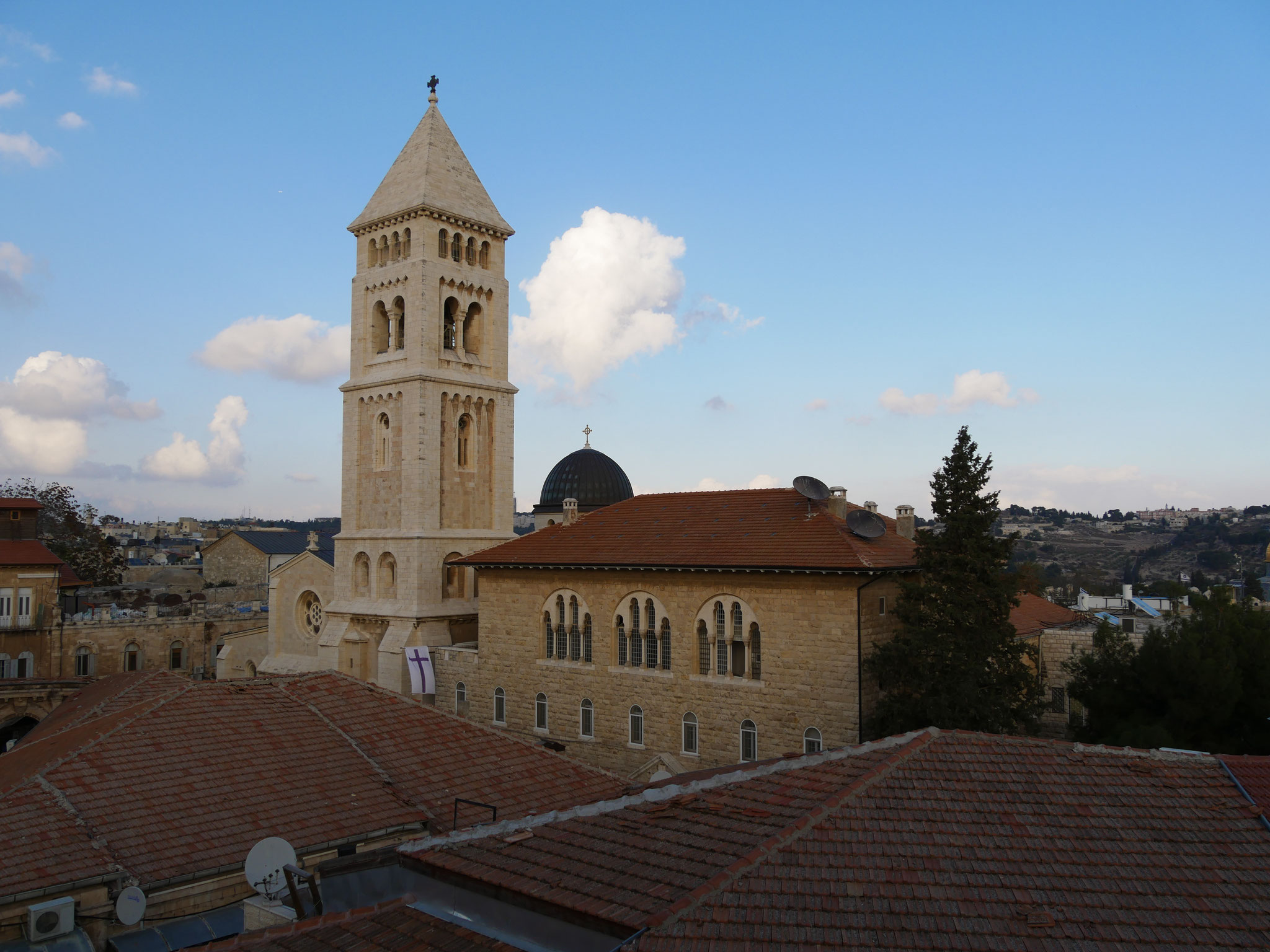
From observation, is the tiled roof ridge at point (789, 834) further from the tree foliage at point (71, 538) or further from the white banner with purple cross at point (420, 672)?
the tree foliage at point (71, 538)

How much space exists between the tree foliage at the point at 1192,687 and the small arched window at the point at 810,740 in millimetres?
6839

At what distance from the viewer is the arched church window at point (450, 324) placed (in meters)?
36.2

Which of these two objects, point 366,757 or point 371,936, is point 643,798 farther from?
point 366,757

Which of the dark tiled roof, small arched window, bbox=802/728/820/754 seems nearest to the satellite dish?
small arched window, bbox=802/728/820/754

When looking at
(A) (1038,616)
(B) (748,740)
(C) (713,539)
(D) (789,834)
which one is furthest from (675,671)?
(D) (789,834)

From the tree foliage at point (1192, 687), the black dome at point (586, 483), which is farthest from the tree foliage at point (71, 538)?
the tree foliage at point (1192, 687)

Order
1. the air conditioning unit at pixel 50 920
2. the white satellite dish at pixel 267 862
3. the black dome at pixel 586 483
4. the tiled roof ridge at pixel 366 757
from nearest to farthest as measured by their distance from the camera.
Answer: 1. the white satellite dish at pixel 267 862
2. the air conditioning unit at pixel 50 920
3. the tiled roof ridge at pixel 366 757
4. the black dome at pixel 586 483

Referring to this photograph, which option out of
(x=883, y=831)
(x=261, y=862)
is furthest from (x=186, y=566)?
(x=883, y=831)

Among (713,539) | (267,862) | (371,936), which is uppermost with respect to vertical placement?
(713,539)

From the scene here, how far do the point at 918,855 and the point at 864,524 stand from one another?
15.1m

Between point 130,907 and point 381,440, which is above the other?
point 381,440

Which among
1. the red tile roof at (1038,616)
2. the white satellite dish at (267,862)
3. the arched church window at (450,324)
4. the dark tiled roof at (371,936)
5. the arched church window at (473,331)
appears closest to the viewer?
the dark tiled roof at (371,936)

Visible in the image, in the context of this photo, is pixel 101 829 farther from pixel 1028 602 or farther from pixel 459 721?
pixel 1028 602

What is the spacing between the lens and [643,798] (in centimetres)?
1105
